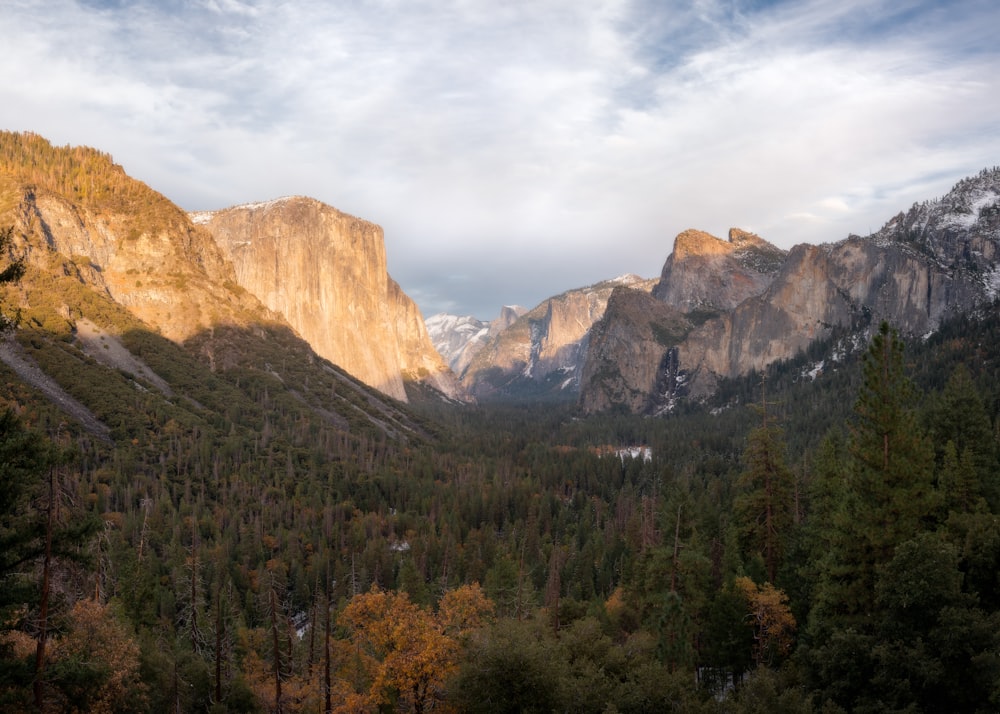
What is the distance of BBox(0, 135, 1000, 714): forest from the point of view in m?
22.8

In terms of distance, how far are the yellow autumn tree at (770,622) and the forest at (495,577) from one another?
17 cm

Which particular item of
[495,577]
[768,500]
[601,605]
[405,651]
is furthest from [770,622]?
[495,577]

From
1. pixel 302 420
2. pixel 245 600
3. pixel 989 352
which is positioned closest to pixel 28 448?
pixel 245 600

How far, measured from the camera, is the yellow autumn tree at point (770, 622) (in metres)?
35.8

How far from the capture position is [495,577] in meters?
60.2

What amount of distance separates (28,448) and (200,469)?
100808 millimetres

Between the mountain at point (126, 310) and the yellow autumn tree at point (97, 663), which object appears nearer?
the yellow autumn tree at point (97, 663)

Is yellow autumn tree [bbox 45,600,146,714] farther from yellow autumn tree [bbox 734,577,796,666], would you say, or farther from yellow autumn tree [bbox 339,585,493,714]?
yellow autumn tree [bbox 734,577,796,666]

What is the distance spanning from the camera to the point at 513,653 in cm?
2320

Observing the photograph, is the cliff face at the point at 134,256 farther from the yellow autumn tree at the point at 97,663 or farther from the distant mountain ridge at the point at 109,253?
the yellow autumn tree at the point at 97,663

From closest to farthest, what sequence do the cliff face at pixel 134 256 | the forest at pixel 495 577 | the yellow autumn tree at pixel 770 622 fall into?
the forest at pixel 495 577 < the yellow autumn tree at pixel 770 622 < the cliff face at pixel 134 256

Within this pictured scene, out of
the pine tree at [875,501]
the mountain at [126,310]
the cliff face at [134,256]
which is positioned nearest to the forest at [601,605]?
the pine tree at [875,501]

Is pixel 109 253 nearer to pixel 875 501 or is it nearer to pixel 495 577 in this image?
pixel 495 577

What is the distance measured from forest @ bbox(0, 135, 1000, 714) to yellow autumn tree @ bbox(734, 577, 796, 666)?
17 centimetres
